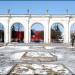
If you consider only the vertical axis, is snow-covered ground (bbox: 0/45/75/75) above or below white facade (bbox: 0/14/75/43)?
below

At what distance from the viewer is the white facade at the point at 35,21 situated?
204 ft

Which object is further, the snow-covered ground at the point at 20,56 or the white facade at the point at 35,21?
the white facade at the point at 35,21

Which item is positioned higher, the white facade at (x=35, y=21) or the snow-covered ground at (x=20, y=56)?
the white facade at (x=35, y=21)

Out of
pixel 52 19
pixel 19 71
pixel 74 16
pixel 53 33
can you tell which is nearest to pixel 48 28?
pixel 52 19

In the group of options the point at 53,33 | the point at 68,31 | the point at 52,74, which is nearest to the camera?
the point at 52,74

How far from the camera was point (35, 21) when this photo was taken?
62.9 m

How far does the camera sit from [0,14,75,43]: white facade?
6212cm

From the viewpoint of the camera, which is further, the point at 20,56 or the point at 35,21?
the point at 35,21

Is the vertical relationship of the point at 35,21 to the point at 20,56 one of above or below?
above

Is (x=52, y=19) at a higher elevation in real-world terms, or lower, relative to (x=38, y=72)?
higher

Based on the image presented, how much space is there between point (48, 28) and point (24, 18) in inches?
220

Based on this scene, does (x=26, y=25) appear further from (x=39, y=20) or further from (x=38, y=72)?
(x=38, y=72)

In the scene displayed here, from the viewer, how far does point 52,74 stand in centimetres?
1159

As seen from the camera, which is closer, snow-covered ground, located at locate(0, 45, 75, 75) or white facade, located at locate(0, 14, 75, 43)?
snow-covered ground, located at locate(0, 45, 75, 75)
